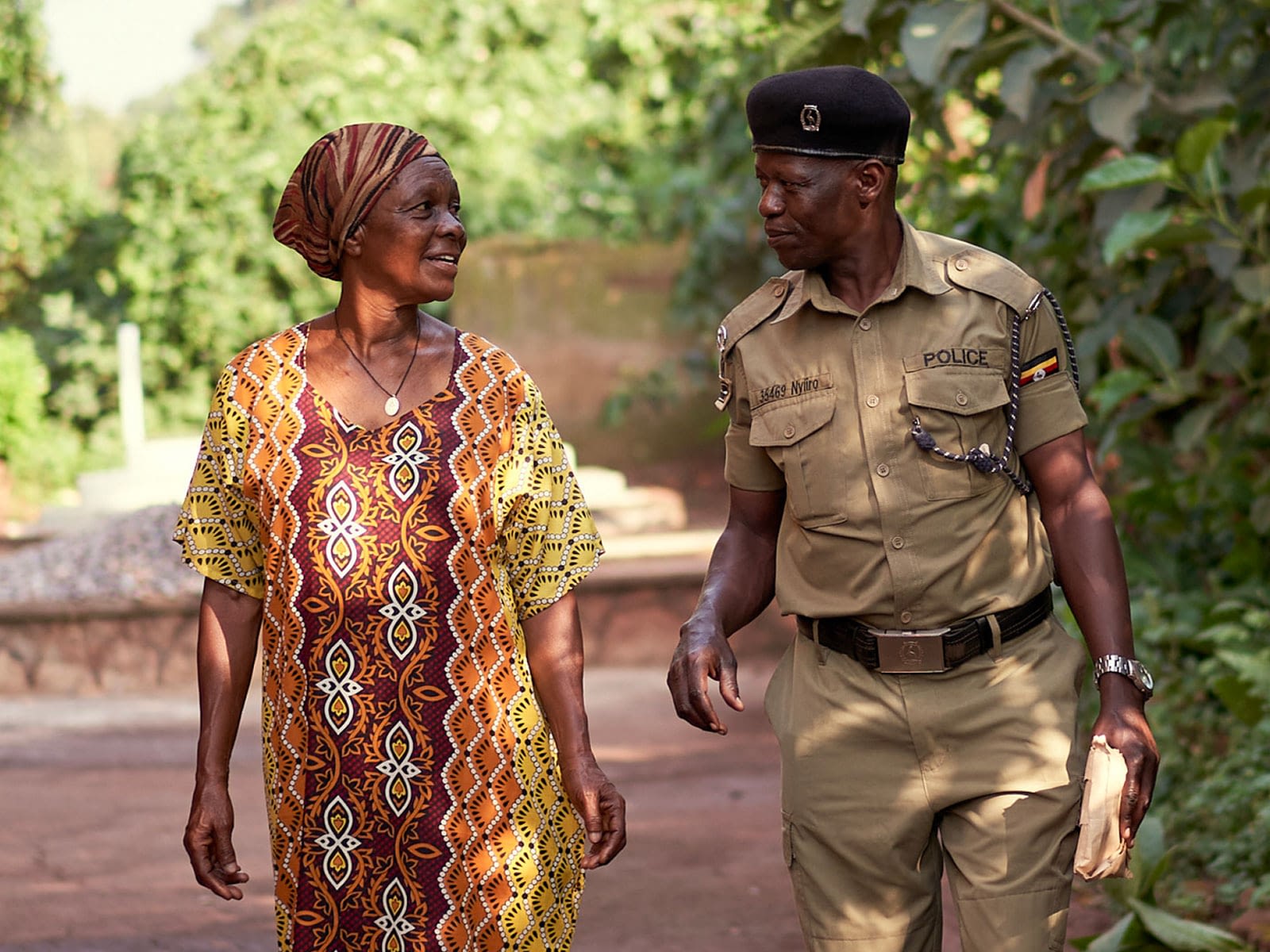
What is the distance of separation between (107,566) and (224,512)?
774cm

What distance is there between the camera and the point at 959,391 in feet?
9.17

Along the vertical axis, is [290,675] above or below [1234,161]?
below

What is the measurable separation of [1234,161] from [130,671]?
6.24 metres

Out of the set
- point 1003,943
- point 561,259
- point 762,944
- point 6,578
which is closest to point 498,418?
point 1003,943

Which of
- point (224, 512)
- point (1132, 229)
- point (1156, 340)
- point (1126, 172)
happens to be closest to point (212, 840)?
point (224, 512)

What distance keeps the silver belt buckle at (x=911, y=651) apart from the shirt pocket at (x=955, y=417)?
0.73 ft

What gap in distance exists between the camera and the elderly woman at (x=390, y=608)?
8.78 feet

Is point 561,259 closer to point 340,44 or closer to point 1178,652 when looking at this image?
point 340,44

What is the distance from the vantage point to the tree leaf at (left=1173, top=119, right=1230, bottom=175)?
460 centimetres

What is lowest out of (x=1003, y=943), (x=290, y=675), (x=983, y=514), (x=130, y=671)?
(x=130, y=671)

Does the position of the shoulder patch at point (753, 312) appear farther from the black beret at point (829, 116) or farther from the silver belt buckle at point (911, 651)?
the silver belt buckle at point (911, 651)

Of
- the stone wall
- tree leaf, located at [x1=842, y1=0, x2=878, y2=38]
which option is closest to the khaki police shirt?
tree leaf, located at [x1=842, y1=0, x2=878, y2=38]

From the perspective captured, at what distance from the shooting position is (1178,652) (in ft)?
20.3

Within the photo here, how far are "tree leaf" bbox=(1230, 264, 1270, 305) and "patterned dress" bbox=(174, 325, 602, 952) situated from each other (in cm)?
283
